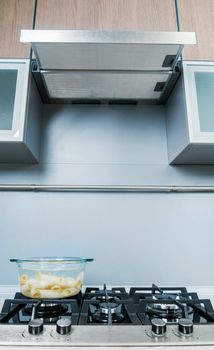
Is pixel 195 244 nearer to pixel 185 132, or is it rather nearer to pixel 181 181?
pixel 181 181

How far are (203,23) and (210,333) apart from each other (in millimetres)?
1031

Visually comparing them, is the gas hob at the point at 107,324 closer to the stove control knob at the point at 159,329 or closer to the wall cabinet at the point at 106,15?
the stove control knob at the point at 159,329

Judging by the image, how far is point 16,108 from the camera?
0.83m

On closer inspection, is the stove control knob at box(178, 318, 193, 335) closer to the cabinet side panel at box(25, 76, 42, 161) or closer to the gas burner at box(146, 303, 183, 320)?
the gas burner at box(146, 303, 183, 320)

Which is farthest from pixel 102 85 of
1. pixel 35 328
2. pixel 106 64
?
pixel 35 328

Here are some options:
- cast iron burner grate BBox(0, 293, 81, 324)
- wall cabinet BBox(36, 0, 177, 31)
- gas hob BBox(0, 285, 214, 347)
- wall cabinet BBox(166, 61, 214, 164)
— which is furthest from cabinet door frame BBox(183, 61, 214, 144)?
cast iron burner grate BBox(0, 293, 81, 324)

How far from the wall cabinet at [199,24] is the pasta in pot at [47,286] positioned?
2.85ft

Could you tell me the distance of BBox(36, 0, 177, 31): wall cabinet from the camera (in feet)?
2.96

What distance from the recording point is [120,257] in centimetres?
97

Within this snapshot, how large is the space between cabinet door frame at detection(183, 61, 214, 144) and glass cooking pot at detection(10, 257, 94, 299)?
574 millimetres

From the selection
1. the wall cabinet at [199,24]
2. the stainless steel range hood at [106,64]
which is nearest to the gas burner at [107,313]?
the stainless steel range hood at [106,64]

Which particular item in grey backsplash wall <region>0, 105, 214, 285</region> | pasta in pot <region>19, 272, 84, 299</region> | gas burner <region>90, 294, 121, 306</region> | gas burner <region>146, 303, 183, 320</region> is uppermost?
grey backsplash wall <region>0, 105, 214, 285</region>

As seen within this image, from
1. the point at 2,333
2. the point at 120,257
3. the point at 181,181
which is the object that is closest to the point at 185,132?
the point at 181,181

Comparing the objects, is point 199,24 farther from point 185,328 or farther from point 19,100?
point 185,328
